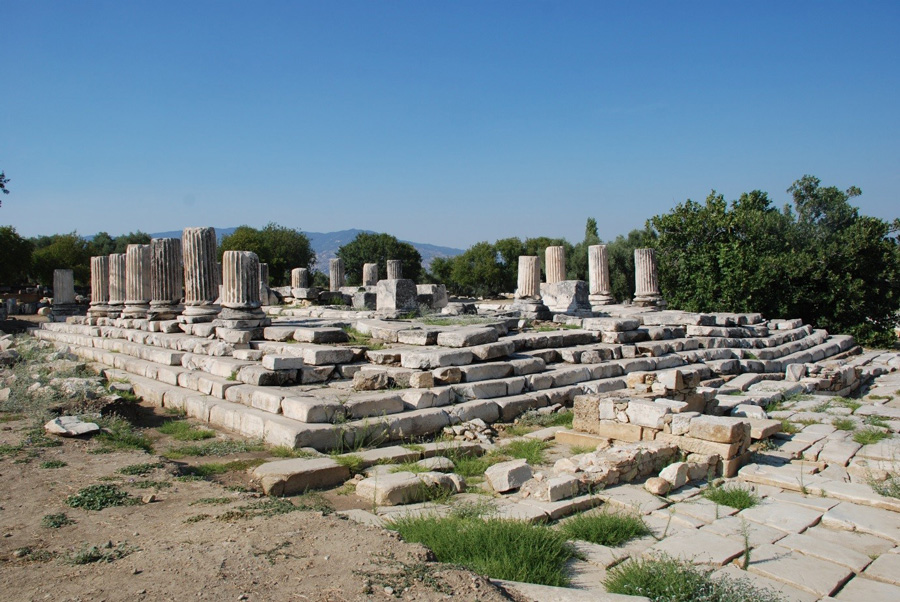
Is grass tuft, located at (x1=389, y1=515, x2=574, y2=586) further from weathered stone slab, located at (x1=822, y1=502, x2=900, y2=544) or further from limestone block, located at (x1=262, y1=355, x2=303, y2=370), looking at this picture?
limestone block, located at (x1=262, y1=355, x2=303, y2=370)

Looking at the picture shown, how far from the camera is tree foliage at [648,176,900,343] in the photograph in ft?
65.3

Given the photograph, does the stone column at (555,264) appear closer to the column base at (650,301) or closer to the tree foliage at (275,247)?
the column base at (650,301)

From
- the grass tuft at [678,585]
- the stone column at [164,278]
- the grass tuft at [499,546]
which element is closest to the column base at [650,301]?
the stone column at [164,278]

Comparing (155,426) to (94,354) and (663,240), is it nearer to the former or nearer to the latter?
(94,354)

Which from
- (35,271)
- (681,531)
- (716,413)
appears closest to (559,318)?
(716,413)

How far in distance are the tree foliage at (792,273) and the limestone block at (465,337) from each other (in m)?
12.3

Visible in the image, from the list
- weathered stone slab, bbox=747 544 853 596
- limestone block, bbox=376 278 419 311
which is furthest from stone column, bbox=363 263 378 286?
weathered stone slab, bbox=747 544 853 596

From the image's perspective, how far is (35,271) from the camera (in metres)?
44.5

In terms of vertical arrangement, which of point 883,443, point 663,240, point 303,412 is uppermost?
point 663,240

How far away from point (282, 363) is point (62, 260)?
143 ft

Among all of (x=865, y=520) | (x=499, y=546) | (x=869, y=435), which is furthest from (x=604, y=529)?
(x=869, y=435)

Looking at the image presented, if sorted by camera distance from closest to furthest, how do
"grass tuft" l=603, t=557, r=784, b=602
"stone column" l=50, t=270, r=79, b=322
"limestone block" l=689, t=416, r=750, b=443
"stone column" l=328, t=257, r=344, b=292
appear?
"grass tuft" l=603, t=557, r=784, b=602, "limestone block" l=689, t=416, r=750, b=443, "stone column" l=50, t=270, r=79, b=322, "stone column" l=328, t=257, r=344, b=292

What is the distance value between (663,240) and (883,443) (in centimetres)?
1477

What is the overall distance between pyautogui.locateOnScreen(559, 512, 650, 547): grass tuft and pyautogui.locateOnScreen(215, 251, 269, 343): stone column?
350 inches
